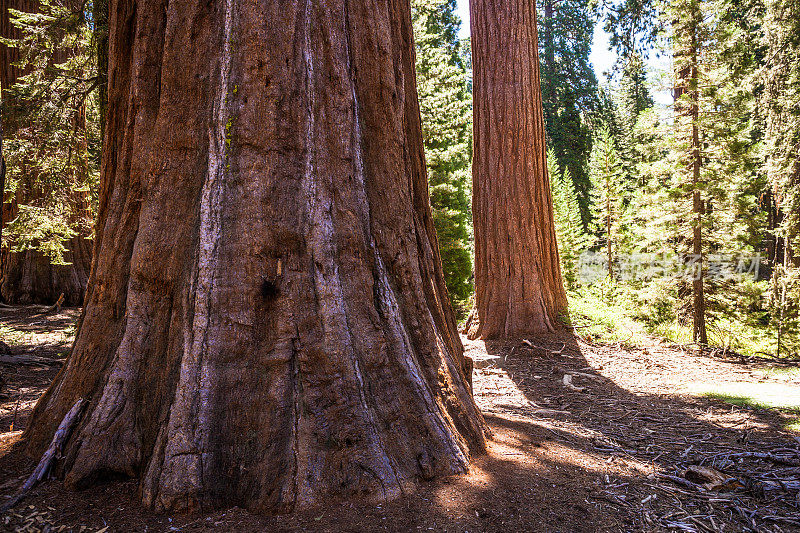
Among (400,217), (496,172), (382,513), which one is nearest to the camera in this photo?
(382,513)

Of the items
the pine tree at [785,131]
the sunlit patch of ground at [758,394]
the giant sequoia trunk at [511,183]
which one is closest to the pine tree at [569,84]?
the pine tree at [785,131]

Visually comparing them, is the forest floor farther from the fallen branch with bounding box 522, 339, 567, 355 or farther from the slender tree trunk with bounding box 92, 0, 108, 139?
the slender tree trunk with bounding box 92, 0, 108, 139

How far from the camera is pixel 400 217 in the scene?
2604mm

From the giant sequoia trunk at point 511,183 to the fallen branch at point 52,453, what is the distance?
5.73 meters

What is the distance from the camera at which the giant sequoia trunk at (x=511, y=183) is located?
23.8 feet

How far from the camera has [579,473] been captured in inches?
102

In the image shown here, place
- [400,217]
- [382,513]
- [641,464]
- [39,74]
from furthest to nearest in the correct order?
[39,74] < [641,464] < [400,217] < [382,513]

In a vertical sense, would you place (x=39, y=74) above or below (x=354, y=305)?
above

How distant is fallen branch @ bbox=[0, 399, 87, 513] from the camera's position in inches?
82.8

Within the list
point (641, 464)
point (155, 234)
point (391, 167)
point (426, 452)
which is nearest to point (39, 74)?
point (155, 234)

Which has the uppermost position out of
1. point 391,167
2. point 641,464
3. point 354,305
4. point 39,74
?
point 39,74

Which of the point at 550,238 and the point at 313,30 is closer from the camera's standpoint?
the point at 313,30

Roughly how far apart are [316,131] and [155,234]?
0.93 m

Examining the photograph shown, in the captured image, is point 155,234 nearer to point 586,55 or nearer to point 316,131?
point 316,131
